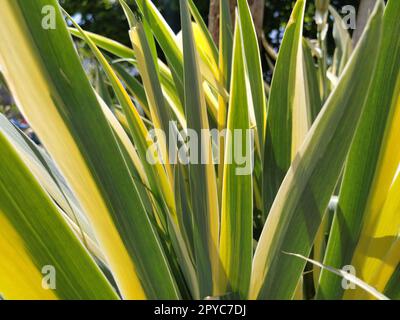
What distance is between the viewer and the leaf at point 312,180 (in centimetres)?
34

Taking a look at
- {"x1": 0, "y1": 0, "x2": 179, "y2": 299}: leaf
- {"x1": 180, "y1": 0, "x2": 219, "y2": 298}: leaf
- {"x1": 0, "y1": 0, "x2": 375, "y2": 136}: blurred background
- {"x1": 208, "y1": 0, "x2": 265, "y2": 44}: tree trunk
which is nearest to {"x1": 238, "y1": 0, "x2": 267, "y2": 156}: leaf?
{"x1": 180, "y1": 0, "x2": 219, "y2": 298}: leaf

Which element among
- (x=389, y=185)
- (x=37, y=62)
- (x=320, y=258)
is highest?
(x=37, y=62)

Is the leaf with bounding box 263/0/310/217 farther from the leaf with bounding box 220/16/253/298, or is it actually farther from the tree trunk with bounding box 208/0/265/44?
the tree trunk with bounding box 208/0/265/44

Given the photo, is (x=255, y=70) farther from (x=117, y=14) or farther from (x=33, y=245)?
(x=117, y=14)

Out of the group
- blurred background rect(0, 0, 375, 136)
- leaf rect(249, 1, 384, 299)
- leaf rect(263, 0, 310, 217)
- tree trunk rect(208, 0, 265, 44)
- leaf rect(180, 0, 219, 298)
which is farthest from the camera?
blurred background rect(0, 0, 375, 136)

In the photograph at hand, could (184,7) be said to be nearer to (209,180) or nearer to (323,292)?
(209,180)

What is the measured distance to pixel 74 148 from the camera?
0.38 m

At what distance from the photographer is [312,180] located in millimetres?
382

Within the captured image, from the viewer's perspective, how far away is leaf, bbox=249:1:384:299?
34 centimetres
